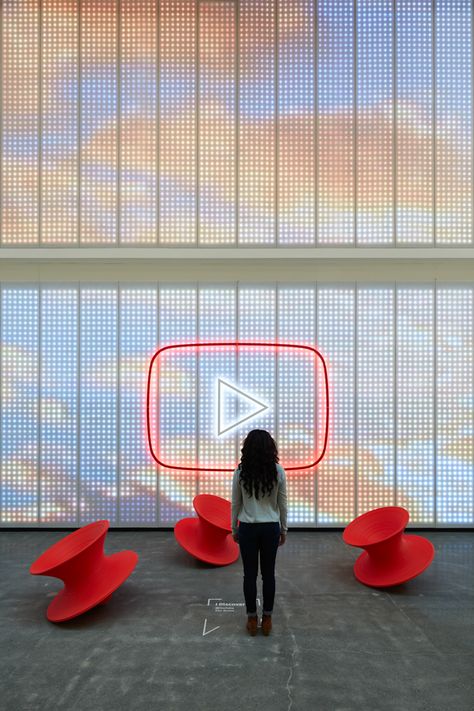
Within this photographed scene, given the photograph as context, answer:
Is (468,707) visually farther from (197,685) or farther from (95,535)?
(95,535)

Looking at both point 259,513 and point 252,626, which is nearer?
point 259,513

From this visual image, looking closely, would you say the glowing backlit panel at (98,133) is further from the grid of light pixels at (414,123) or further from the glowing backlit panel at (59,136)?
the grid of light pixels at (414,123)

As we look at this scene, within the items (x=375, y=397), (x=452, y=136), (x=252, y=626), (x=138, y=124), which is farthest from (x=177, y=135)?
(x=252, y=626)

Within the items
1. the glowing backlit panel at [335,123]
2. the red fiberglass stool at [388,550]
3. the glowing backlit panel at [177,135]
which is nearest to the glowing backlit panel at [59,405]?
the glowing backlit panel at [177,135]

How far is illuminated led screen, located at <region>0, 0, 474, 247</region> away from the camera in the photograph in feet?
21.3

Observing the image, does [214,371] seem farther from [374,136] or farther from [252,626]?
[374,136]

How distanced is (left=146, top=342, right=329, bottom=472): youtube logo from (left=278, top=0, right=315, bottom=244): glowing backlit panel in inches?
69.8

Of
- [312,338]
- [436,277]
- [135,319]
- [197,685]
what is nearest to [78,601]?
[197,685]

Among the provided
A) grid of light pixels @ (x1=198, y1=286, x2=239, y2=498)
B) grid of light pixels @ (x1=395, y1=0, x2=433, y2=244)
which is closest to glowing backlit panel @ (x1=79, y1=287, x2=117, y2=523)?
grid of light pixels @ (x1=198, y1=286, x2=239, y2=498)

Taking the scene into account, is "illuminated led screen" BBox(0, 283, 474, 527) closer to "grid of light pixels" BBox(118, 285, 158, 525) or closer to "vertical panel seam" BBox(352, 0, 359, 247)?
"grid of light pixels" BBox(118, 285, 158, 525)

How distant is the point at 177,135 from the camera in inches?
257

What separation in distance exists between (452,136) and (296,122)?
222 centimetres

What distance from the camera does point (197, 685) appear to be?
3043 millimetres

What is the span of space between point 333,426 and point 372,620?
287cm
